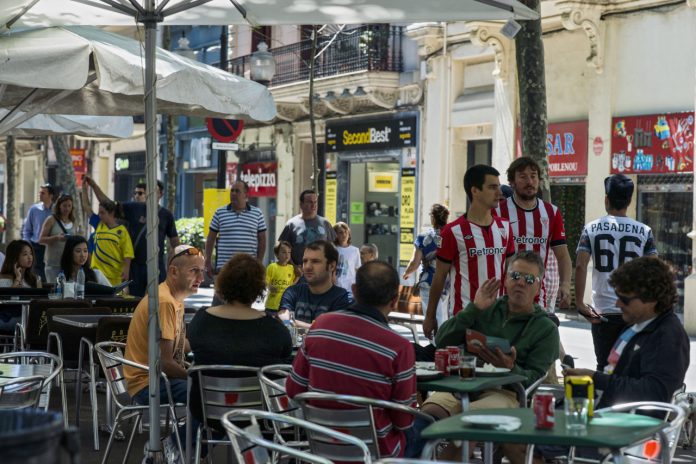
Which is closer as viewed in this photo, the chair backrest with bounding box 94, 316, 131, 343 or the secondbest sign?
the chair backrest with bounding box 94, 316, 131, 343

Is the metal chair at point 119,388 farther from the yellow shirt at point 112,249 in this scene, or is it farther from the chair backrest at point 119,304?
the yellow shirt at point 112,249

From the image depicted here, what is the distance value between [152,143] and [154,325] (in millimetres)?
1009

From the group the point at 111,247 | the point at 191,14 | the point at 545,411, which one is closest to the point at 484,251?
the point at 191,14

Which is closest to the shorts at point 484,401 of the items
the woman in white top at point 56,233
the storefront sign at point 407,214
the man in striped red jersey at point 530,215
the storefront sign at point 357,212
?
the man in striped red jersey at point 530,215

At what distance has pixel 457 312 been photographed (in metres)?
8.87

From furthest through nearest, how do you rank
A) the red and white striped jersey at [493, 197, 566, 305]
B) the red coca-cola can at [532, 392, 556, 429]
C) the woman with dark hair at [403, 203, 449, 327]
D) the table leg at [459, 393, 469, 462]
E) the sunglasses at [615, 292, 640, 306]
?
the woman with dark hair at [403, 203, 449, 327], the red and white striped jersey at [493, 197, 566, 305], the table leg at [459, 393, 469, 462], the sunglasses at [615, 292, 640, 306], the red coca-cola can at [532, 392, 556, 429]

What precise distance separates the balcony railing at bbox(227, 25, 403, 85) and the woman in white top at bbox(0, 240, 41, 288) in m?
17.4

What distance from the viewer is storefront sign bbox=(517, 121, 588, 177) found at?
22.9m

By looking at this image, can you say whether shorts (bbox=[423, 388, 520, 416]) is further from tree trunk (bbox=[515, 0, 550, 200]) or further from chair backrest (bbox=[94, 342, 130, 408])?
tree trunk (bbox=[515, 0, 550, 200])

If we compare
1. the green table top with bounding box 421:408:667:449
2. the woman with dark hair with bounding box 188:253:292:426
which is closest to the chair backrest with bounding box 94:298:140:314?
the woman with dark hair with bounding box 188:253:292:426

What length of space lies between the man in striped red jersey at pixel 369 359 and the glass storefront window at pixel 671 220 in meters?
15.5

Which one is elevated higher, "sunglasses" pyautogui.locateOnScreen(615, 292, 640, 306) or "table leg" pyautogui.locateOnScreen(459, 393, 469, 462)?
"sunglasses" pyautogui.locateOnScreen(615, 292, 640, 306)

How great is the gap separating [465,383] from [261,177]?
30.4 m

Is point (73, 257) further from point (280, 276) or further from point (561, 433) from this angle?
point (561, 433)
